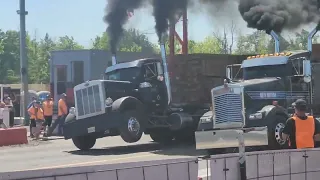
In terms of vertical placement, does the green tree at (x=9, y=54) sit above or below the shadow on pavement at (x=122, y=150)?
above

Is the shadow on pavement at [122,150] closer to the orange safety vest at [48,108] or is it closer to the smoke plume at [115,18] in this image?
the orange safety vest at [48,108]

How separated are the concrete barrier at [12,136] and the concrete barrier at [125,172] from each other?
13.4 meters

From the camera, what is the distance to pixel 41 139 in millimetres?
19562

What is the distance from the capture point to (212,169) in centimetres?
537

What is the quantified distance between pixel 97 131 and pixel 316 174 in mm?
9205

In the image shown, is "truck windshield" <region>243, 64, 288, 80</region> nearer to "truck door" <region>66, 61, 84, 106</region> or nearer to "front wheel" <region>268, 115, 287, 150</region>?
"front wheel" <region>268, 115, 287, 150</region>

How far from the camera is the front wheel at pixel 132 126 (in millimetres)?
14234

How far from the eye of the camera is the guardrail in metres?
4.49

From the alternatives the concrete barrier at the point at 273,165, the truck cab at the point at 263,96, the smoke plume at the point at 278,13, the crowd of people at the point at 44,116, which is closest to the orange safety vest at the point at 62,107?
the crowd of people at the point at 44,116

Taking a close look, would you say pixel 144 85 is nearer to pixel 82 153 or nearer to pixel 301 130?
pixel 82 153

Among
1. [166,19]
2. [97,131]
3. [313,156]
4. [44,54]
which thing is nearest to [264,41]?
[44,54]

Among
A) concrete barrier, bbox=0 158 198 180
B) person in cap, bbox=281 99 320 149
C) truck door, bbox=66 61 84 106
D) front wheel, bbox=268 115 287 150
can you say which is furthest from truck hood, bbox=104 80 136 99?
truck door, bbox=66 61 84 106

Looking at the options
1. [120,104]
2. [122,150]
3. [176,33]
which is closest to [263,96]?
[120,104]

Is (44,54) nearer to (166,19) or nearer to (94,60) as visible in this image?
(94,60)
